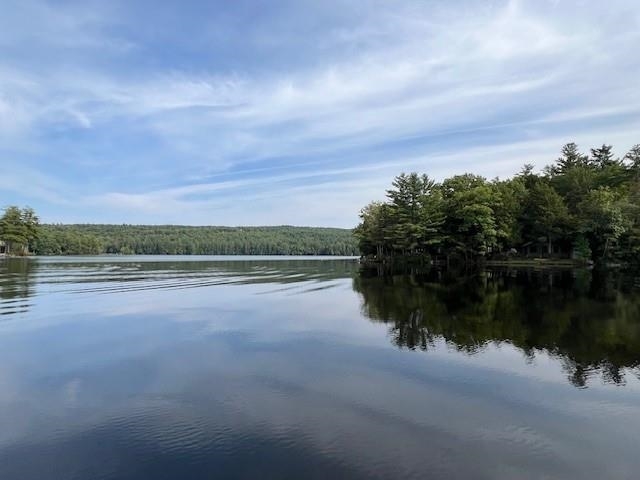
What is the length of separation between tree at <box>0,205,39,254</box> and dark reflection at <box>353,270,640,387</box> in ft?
341

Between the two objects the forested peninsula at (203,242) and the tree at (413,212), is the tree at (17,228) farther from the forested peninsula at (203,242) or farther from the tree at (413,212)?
the tree at (413,212)

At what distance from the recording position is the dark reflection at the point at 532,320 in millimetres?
12938

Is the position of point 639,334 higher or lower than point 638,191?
lower

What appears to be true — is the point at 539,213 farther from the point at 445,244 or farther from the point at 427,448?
the point at 427,448

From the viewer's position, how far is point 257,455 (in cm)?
692

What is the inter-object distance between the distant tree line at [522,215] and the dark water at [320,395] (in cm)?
4227

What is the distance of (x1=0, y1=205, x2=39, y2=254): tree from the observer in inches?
4050

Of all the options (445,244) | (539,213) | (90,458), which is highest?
(539,213)

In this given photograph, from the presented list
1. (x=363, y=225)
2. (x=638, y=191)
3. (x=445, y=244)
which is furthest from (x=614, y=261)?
(x=363, y=225)

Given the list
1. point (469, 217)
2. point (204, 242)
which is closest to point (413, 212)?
point (469, 217)

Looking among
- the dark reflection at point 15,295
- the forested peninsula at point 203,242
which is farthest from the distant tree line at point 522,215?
the forested peninsula at point 203,242

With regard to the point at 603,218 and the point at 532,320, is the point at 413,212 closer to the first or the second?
the point at 603,218

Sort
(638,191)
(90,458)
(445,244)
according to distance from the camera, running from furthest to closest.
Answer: (445,244) < (638,191) < (90,458)

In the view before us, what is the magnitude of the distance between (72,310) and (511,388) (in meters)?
19.6
